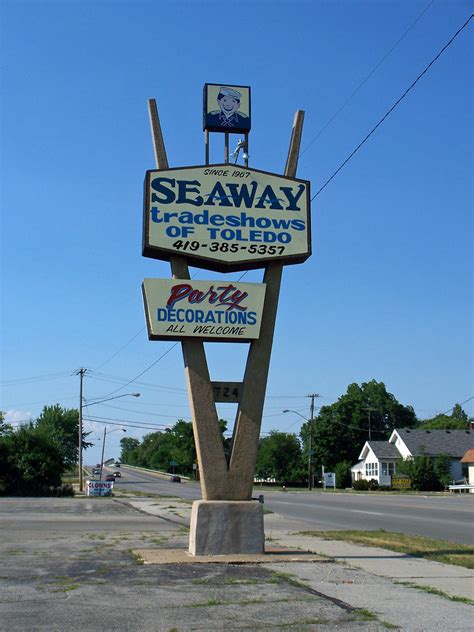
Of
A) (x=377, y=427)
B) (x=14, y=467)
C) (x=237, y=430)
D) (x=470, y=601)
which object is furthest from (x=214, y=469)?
(x=377, y=427)

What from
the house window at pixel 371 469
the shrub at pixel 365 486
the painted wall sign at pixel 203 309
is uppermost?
the painted wall sign at pixel 203 309

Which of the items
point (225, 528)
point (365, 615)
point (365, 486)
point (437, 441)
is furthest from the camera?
point (437, 441)

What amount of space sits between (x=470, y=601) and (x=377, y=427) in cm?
12316

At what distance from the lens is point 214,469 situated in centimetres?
1330

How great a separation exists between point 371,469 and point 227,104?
73494 millimetres

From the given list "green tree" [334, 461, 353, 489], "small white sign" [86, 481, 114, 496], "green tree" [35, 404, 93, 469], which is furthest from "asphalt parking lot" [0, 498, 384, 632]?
"green tree" [35, 404, 93, 469]

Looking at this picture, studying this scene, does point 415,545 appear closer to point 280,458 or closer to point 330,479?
point 330,479

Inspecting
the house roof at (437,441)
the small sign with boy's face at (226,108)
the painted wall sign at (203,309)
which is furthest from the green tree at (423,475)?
the painted wall sign at (203,309)

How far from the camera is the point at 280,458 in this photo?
104 metres

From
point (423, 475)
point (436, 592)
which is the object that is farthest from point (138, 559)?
point (423, 475)

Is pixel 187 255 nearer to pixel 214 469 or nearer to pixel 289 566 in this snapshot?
pixel 214 469

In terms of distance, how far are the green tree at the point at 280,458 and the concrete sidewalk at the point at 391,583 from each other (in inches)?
3488

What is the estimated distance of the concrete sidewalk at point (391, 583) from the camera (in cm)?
807

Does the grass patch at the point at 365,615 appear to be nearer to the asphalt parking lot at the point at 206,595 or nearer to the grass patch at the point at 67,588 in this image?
the asphalt parking lot at the point at 206,595
